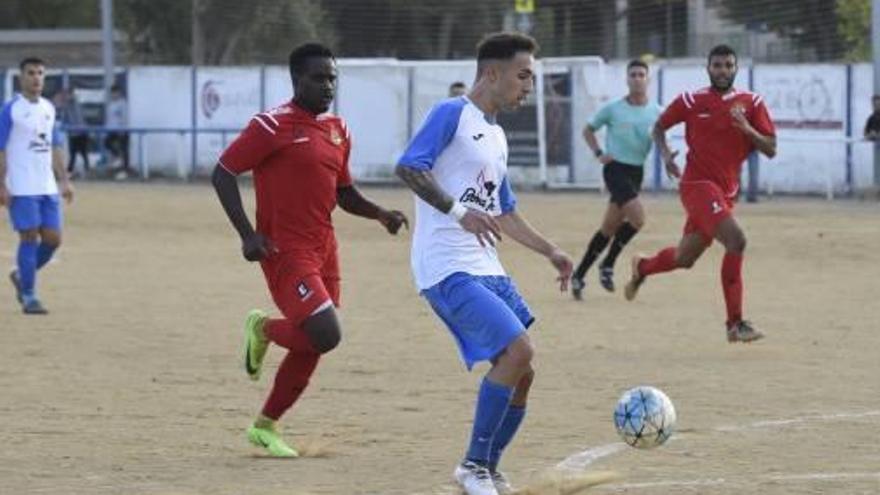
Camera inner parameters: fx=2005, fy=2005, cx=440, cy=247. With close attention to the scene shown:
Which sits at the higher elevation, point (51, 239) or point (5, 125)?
point (5, 125)

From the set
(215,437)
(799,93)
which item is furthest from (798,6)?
(215,437)

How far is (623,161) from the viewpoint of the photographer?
17922 millimetres

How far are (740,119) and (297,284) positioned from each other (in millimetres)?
5408

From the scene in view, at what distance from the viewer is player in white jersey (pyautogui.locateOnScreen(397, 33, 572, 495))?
7.91m

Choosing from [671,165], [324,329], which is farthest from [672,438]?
[671,165]

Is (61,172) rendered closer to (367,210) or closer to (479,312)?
(367,210)

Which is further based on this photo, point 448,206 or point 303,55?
point 303,55

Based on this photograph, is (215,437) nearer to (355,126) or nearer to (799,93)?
(799,93)

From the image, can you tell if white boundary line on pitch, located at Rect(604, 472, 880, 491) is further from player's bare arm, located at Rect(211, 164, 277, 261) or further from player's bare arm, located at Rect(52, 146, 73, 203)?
player's bare arm, located at Rect(52, 146, 73, 203)

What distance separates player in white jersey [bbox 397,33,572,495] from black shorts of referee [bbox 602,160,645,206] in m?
9.52

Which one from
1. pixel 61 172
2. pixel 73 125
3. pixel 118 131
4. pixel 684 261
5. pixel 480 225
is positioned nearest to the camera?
pixel 480 225

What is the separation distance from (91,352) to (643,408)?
610cm

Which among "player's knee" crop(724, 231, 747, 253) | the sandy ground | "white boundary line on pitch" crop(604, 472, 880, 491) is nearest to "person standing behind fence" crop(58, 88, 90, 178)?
the sandy ground

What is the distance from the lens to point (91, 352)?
13.5 meters
